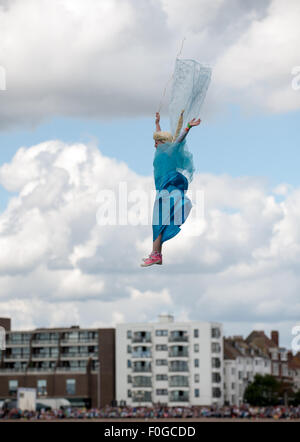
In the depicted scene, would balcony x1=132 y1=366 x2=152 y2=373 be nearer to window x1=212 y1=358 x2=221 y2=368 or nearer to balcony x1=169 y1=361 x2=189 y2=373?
balcony x1=169 y1=361 x2=189 y2=373

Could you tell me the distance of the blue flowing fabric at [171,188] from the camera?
17797 mm

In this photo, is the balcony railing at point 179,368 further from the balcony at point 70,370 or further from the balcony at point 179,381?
the balcony at point 70,370

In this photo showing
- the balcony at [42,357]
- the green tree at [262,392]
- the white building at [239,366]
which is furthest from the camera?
the balcony at [42,357]

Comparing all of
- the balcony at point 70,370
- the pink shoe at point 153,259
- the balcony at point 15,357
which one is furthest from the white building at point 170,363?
the pink shoe at point 153,259

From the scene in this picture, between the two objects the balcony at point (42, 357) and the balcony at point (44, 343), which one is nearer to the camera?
the balcony at point (42, 357)

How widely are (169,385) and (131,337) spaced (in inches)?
303

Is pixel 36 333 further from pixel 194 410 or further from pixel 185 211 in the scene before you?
pixel 185 211

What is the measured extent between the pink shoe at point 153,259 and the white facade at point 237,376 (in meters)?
100

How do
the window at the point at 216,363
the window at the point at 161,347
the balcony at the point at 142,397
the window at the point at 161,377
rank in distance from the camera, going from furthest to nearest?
the window at the point at 161,347 < the window at the point at 161,377 < the balcony at the point at 142,397 < the window at the point at 216,363

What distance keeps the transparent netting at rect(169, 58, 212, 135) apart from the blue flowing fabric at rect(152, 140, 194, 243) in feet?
2.13

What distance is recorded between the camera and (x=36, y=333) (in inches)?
4722

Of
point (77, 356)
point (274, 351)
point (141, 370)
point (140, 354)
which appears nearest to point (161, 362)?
point (141, 370)

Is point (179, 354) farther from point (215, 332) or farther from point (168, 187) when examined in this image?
point (168, 187)
